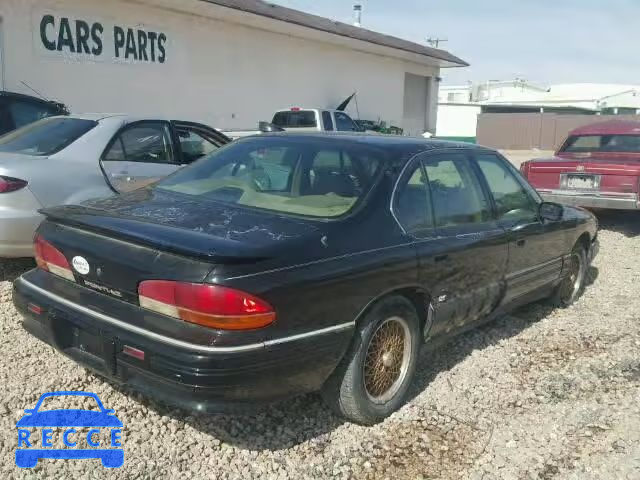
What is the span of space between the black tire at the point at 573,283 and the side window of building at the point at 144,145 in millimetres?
3846

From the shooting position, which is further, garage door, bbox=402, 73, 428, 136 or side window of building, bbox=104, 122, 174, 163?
garage door, bbox=402, 73, 428, 136

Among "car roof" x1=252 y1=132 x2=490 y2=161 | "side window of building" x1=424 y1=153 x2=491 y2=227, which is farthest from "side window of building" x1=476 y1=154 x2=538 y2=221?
"car roof" x1=252 y1=132 x2=490 y2=161

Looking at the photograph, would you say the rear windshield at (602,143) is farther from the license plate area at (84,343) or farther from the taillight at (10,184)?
the license plate area at (84,343)

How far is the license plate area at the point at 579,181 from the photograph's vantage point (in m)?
8.70

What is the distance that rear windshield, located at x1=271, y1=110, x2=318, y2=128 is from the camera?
15711mm

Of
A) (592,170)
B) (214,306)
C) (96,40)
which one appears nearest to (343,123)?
(96,40)

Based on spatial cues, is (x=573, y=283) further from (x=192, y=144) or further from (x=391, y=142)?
(x=192, y=144)

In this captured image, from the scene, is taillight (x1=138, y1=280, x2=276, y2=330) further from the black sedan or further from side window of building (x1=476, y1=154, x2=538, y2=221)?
side window of building (x1=476, y1=154, x2=538, y2=221)

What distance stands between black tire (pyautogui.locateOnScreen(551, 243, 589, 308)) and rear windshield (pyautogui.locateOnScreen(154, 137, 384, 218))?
270cm

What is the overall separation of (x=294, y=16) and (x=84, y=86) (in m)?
7.28

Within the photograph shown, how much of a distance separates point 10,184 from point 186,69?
10.2 metres

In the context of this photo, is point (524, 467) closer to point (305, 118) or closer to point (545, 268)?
point (545, 268)

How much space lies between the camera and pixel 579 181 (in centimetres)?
883

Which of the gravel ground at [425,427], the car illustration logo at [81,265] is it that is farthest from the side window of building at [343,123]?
the car illustration logo at [81,265]
